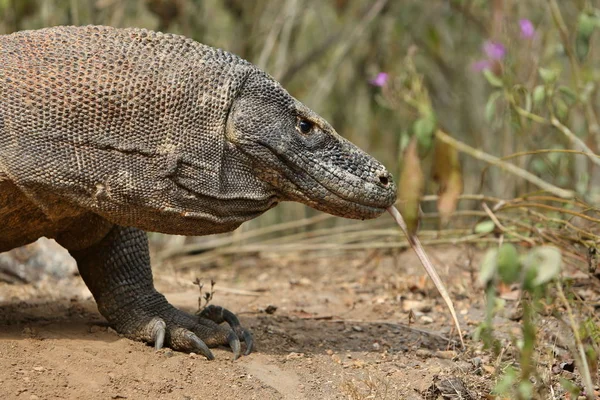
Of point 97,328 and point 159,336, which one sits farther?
point 97,328

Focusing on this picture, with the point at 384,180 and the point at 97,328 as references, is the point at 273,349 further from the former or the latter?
the point at 384,180

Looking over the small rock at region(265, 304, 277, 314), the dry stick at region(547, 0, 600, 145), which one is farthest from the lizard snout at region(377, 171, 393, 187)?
the dry stick at region(547, 0, 600, 145)

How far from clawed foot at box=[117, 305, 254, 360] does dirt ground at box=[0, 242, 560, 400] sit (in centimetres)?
5

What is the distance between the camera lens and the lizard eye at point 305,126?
11.0 feet

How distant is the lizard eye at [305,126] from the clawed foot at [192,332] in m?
0.89

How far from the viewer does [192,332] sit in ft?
11.7

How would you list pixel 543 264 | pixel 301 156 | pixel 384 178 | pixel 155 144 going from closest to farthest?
1. pixel 543 264
2. pixel 155 144
3. pixel 301 156
4. pixel 384 178

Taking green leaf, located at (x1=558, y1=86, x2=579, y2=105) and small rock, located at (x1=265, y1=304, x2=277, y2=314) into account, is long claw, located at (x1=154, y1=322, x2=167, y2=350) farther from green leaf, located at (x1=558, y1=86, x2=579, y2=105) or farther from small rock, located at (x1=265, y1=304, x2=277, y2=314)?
green leaf, located at (x1=558, y1=86, x2=579, y2=105)

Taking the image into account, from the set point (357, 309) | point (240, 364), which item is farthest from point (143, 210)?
point (357, 309)

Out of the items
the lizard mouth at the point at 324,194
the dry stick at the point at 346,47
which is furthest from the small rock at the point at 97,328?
the dry stick at the point at 346,47

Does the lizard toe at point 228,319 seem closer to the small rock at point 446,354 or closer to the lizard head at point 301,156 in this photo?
the lizard head at point 301,156

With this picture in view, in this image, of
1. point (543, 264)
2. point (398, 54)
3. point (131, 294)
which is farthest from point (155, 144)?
point (398, 54)

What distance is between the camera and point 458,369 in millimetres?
3488

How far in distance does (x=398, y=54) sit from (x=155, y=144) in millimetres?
6435
